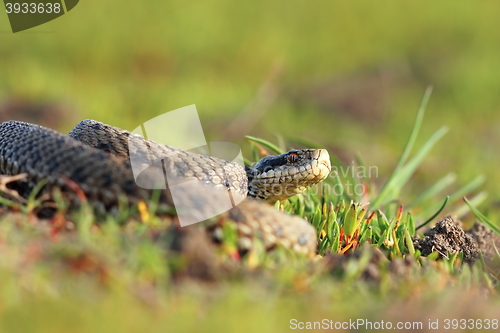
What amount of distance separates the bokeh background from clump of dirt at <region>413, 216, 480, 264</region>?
24.8 ft

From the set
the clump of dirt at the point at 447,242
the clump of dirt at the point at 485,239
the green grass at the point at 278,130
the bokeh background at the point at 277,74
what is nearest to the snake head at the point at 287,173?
the green grass at the point at 278,130

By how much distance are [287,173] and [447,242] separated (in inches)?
64.3

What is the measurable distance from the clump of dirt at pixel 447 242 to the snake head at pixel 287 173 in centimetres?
124

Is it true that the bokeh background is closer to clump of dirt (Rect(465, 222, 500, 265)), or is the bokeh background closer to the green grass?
the green grass

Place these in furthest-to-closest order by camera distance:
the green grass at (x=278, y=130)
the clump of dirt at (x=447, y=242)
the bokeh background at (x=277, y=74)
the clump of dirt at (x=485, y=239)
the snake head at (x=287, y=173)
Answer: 1. the bokeh background at (x=277, y=74)
2. the snake head at (x=287, y=173)
3. the clump of dirt at (x=485, y=239)
4. the clump of dirt at (x=447, y=242)
5. the green grass at (x=278, y=130)

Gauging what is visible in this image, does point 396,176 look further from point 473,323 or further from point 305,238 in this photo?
point 473,323

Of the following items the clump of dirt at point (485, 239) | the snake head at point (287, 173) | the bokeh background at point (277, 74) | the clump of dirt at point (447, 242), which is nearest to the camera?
the clump of dirt at point (447, 242)

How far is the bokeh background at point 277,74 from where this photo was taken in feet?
47.4

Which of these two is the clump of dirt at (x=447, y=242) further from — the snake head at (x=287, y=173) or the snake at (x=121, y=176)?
the snake head at (x=287, y=173)

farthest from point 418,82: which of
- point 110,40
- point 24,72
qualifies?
point 24,72

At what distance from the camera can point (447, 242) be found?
476 cm

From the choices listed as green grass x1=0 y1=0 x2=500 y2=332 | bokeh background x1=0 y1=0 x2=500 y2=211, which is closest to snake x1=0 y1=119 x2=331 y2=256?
green grass x1=0 y1=0 x2=500 y2=332

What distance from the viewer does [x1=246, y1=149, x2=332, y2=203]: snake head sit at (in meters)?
5.74

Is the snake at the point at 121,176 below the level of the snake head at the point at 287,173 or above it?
above
